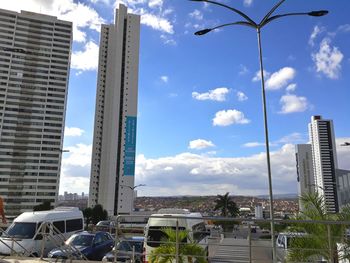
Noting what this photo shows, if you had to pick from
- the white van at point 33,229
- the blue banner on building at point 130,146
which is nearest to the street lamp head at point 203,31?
the white van at point 33,229

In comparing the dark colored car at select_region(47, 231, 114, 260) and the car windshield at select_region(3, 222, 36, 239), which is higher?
the car windshield at select_region(3, 222, 36, 239)

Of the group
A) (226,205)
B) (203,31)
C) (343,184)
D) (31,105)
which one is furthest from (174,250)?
(31,105)

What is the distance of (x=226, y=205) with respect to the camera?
272 ft

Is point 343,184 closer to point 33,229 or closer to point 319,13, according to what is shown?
point 33,229

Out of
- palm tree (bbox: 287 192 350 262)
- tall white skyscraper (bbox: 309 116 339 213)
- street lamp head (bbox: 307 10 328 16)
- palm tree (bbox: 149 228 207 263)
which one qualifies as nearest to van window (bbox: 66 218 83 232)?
palm tree (bbox: 149 228 207 263)

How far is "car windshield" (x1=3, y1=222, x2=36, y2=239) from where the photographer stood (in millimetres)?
16438

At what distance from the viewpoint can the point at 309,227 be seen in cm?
834

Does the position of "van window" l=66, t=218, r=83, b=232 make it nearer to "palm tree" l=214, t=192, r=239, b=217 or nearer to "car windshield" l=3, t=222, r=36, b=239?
"car windshield" l=3, t=222, r=36, b=239

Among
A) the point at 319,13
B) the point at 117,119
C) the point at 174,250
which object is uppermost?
the point at 117,119

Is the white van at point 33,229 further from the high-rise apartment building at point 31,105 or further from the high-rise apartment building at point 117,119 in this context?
the high-rise apartment building at point 31,105

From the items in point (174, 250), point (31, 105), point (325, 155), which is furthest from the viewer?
point (31, 105)

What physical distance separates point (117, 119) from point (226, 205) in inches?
1869

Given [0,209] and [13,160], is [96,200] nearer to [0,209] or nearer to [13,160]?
[13,160]

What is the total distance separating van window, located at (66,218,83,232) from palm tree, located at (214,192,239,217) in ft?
212
